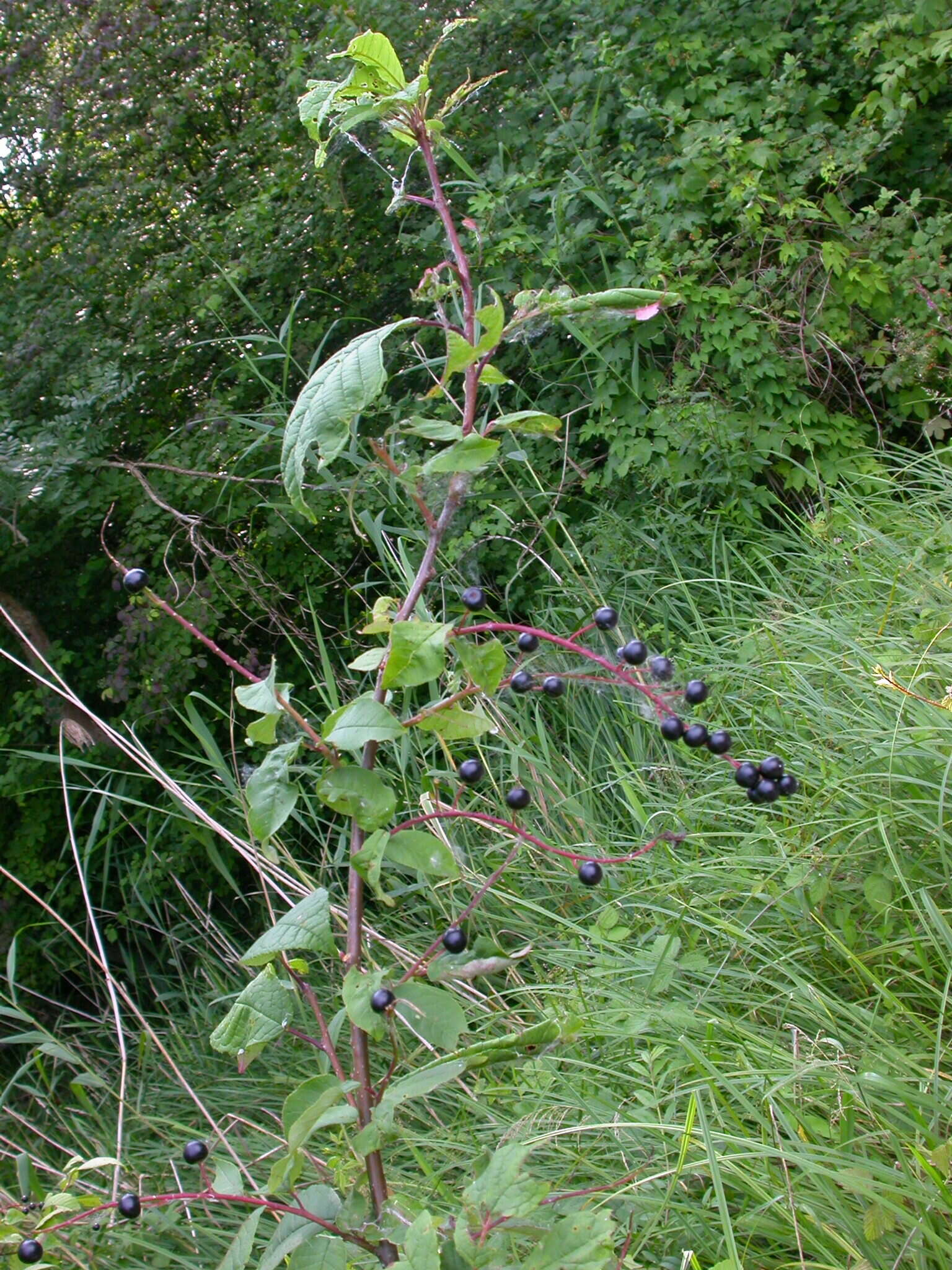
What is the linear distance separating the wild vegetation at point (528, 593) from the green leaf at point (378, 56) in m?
0.43

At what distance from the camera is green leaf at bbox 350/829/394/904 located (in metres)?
0.90

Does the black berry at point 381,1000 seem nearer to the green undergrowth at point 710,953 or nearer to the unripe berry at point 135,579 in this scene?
the green undergrowth at point 710,953

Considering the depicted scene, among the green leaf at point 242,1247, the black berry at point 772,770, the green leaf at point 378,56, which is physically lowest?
the green leaf at point 242,1247

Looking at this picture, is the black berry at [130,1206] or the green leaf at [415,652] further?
the black berry at [130,1206]

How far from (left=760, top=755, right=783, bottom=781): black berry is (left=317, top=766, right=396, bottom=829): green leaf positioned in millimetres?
333

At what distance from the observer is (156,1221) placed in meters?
1.21

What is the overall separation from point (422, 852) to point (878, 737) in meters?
1.29

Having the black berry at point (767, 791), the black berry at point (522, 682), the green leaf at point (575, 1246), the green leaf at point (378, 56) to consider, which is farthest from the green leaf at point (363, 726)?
the green leaf at point (378, 56)

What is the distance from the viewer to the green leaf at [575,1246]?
0.83 m

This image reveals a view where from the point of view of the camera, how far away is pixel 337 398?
0.87 metres

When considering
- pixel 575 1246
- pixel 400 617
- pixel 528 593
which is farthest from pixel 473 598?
pixel 528 593

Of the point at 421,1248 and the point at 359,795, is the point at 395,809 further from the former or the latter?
the point at 421,1248

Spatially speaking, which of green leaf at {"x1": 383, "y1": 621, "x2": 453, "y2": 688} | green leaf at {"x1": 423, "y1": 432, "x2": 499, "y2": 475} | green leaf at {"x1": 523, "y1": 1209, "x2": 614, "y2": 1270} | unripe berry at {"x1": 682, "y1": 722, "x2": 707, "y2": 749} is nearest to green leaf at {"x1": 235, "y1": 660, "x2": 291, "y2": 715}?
green leaf at {"x1": 383, "y1": 621, "x2": 453, "y2": 688}

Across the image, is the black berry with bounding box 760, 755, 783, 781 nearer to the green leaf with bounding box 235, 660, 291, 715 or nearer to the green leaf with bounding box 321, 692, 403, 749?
the green leaf with bounding box 321, 692, 403, 749
